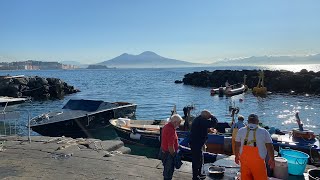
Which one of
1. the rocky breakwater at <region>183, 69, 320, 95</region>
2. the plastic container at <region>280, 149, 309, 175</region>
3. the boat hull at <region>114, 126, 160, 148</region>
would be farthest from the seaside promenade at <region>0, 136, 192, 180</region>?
the rocky breakwater at <region>183, 69, 320, 95</region>

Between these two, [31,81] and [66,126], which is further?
[31,81]

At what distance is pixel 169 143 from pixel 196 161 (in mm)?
1166

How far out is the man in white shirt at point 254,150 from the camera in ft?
21.0

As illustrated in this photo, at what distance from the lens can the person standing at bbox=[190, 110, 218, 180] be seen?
7.83 meters

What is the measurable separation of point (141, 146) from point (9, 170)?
9142 millimetres

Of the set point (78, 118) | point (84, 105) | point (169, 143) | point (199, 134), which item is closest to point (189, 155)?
point (199, 134)

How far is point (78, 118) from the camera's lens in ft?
70.6

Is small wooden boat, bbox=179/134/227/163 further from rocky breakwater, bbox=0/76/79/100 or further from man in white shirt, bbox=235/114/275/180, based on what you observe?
rocky breakwater, bbox=0/76/79/100

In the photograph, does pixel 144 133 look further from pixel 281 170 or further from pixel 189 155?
pixel 281 170

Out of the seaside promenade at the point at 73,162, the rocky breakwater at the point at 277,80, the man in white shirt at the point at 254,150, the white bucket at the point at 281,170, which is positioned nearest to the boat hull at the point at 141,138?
the seaside promenade at the point at 73,162

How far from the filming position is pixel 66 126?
69.1ft

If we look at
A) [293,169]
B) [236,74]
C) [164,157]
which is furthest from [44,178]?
[236,74]

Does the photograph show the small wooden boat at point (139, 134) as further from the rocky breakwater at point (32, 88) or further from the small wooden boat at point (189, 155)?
the rocky breakwater at point (32, 88)

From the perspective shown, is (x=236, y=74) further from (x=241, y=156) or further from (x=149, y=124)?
(x=241, y=156)
